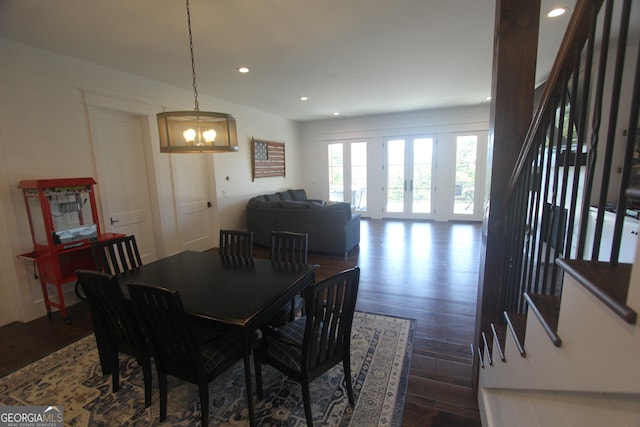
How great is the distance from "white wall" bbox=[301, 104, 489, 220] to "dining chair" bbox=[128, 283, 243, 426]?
6.62 metres

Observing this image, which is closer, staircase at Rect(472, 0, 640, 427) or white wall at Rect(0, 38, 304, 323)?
staircase at Rect(472, 0, 640, 427)

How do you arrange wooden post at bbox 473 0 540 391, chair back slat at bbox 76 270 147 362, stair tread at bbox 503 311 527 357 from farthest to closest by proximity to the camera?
1. chair back slat at bbox 76 270 147 362
2. wooden post at bbox 473 0 540 391
3. stair tread at bbox 503 311 527 357

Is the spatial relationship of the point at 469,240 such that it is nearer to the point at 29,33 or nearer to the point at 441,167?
the point at 441,167

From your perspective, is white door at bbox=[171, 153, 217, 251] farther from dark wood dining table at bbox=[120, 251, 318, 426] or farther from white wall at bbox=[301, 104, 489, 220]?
white wall at bbox=[301, 104, 489, 220]

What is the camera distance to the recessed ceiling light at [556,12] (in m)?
2.54

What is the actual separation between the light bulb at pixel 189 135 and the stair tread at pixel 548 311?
223cm

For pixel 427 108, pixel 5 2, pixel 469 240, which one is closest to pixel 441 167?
pixel 427 108

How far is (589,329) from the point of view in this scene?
2.37 feet

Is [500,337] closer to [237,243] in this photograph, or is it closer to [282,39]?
[237,243]

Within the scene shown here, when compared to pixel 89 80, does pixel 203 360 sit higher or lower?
lower

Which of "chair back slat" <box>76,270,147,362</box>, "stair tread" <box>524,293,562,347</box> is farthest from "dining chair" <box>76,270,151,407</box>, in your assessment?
"stair tread" <box>524,293,562,347</box>

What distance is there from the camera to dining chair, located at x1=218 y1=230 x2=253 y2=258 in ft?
9.18

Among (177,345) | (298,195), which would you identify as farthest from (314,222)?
(177,345)

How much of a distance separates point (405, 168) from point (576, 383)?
23.5ft
